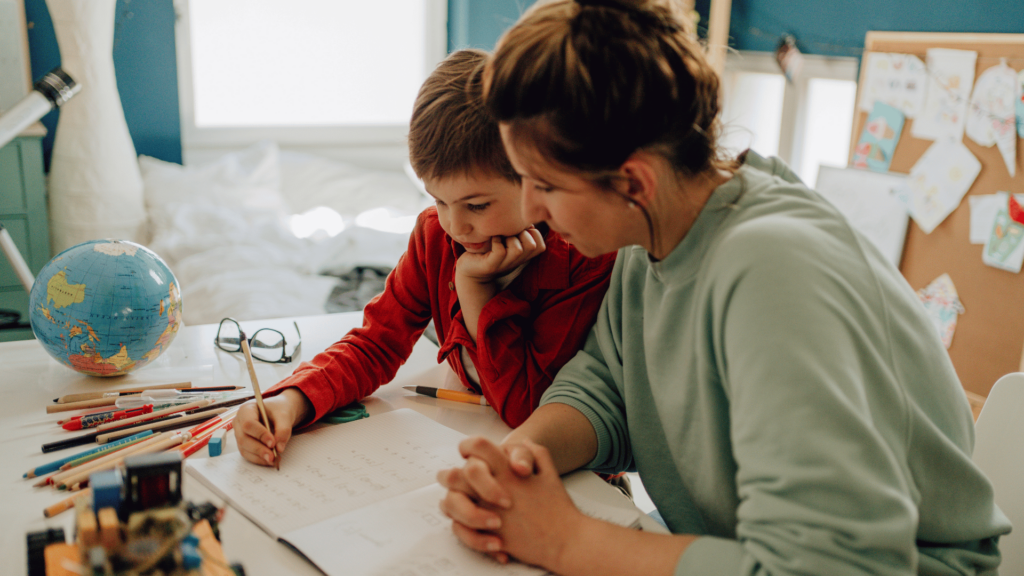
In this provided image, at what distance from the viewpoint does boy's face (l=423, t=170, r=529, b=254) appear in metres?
0.94

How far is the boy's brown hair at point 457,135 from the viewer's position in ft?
3.04

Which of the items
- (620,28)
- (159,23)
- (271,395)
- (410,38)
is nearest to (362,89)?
(410,38)

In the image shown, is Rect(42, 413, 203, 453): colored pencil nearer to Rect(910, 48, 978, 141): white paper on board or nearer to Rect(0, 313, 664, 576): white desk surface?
Rect(0, 313, 664, 576): white desk surface

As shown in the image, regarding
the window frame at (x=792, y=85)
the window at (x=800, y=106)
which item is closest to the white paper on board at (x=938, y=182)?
the window at (x=800, y=106)

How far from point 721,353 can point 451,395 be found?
50 cm

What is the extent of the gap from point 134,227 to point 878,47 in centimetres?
264

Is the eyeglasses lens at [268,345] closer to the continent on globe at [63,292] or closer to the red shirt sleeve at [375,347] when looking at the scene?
A: the red shirt sleeve at [375,347]

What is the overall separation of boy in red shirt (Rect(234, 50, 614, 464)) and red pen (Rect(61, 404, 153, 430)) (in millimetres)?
176

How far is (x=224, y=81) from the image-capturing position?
11.7 ft

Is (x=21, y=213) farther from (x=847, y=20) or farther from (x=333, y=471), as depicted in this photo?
(x=847, y=20)

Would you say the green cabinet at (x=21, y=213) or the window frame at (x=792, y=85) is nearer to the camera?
the window frame at (x=792, y=85)

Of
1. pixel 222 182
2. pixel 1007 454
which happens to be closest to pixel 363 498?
pixel 1007 454

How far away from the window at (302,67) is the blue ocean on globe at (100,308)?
2.65 meters

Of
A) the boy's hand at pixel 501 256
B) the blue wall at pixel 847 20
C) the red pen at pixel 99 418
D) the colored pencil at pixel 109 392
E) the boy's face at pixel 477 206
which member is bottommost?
the colored pencil at pixel 109 392
